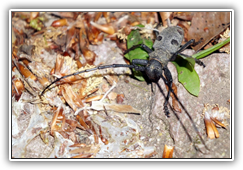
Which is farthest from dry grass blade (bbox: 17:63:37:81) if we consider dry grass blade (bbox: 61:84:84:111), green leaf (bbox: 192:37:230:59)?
green leaf (bbox: 192:37:230:59)

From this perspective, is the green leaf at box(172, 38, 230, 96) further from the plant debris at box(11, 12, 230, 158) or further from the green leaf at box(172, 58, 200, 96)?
the plant debris at box(11, 12, 230, 158)

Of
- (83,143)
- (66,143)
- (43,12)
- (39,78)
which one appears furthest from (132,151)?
(43,12)

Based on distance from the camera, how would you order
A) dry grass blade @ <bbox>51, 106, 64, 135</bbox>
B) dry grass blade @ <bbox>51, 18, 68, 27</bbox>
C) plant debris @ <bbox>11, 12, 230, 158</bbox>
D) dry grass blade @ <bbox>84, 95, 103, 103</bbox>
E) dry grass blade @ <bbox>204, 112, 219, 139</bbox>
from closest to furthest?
dry grass blade @ <bbox>204, 112, 219, 139</bbox> < plant debris @ <bbox>11, 12, 230, 158</bbox> < dry grass blade @ <bbox>51, 106, 64, 135</bbox> < dry grass blade @ <bbox>84, 95, 103, 103</bbox> < dry grass blade @ <bbox>51, 18, 68, 27</bbox>

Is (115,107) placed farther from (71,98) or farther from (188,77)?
(188,77)

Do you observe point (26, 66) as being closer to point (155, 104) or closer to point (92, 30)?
point (92, 30)

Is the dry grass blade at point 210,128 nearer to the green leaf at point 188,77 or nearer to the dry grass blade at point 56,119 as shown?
the green leaf at point 188,77

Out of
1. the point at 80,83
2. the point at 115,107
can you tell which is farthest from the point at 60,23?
the point at 115,107

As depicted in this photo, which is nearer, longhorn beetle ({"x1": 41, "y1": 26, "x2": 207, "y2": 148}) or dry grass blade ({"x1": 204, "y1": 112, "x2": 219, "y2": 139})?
dry grass blade ({"x1": 204, "y1": 112, "x2": 219, "y2": 139})

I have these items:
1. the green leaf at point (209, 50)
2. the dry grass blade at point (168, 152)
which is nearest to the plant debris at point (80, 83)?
the dry grass blade at point (168, 152)
